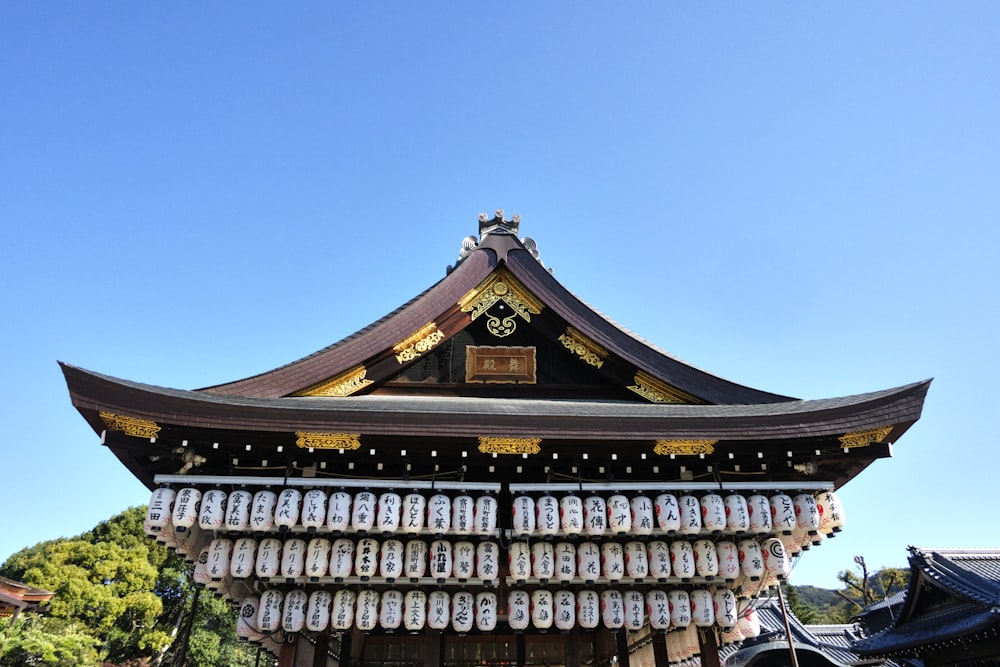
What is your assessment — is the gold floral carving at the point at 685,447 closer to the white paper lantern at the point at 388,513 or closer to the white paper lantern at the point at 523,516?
the white paper lantern at the point at 523,516

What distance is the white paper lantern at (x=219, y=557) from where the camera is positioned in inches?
290

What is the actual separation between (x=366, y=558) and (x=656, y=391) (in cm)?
485

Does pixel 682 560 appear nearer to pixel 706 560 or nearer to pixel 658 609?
pixel 706 560

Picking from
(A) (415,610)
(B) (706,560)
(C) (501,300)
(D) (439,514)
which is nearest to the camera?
(D) (439,514)

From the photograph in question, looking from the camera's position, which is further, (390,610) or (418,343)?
(418,343)

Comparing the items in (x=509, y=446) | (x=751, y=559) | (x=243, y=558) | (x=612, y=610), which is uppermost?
(x=509, y=446)

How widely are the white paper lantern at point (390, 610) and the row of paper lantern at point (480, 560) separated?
435 millimetres

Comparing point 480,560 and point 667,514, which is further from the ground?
point 667,514

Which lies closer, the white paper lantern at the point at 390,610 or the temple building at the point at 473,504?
the temple building at the point at 473,504

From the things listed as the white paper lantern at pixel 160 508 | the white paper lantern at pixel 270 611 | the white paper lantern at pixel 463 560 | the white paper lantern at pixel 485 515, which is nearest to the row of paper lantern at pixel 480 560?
the white paper lantern at pixel 463 560

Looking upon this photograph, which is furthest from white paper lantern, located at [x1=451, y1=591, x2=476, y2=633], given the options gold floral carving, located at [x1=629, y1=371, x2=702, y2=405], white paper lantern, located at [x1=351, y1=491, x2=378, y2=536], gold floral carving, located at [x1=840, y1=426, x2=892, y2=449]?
gold floral carving, located at [x1=840, y1=426, x2=892, y2=449]

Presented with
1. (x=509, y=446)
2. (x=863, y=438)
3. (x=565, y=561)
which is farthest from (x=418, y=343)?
(x=863, y=438)

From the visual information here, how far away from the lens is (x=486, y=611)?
786 cm

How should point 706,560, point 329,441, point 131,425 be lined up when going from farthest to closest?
point 706,560
point 329,441
point 131,425
